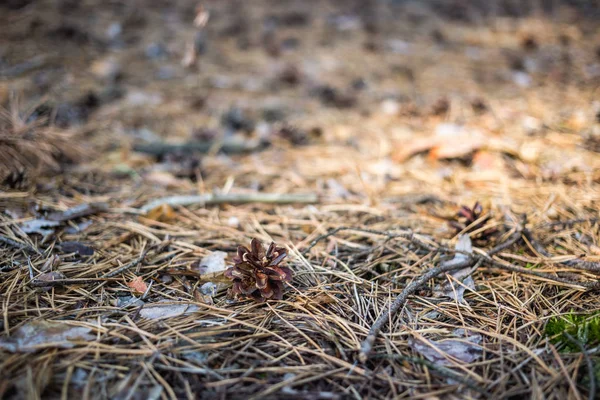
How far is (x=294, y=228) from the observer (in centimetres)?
180

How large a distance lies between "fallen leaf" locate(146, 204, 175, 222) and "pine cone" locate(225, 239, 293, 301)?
2.25 ft

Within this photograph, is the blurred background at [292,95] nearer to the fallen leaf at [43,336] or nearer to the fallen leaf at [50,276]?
the fallen leaf at [50,276]

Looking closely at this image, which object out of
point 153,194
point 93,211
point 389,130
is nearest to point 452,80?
point 389,130

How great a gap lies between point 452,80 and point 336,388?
3808mm

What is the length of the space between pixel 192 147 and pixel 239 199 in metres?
0.87

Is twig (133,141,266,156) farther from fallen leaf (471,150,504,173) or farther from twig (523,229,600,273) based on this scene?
twig (523,229,600,273)

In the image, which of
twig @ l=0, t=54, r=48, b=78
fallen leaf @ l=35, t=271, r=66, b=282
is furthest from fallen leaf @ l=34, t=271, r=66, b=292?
twig @ l=0, t=54, r=48, b=78

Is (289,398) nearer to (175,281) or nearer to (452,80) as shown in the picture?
(175,281)

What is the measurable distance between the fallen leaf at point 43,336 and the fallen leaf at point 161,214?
72 cm

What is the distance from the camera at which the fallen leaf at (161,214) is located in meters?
1.79

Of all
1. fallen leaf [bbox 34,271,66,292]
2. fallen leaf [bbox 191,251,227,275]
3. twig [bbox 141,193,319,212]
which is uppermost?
fallen leaf [bbox 34,271,66,292]

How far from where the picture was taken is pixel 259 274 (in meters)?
1.26

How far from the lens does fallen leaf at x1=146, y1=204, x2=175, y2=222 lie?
1795 mm

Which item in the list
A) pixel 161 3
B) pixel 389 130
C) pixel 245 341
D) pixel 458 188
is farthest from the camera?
pixel 161 3
